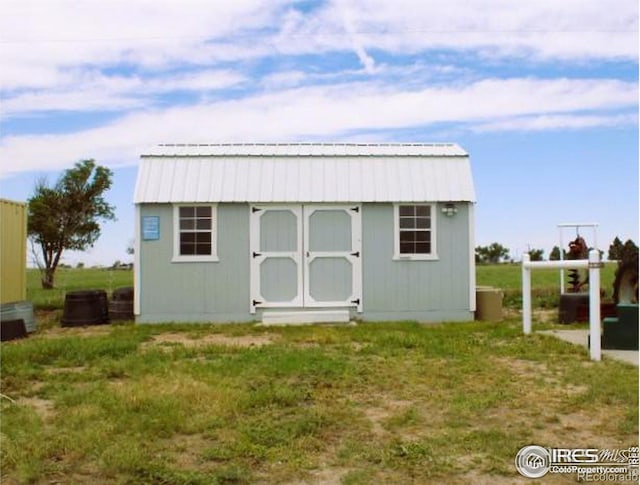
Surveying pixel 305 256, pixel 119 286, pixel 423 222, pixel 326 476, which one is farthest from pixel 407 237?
pixel 119 286

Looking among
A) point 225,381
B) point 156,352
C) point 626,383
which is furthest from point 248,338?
point 626,383

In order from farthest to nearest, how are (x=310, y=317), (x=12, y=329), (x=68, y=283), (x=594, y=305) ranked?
(x=68, y=283) → (x=310, y=317) → (x=12, y=329) → (x=594, y=305)

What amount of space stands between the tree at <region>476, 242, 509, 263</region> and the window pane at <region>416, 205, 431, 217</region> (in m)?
23.7

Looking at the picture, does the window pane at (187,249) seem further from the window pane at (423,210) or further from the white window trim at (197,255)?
the window pane at (423,210)

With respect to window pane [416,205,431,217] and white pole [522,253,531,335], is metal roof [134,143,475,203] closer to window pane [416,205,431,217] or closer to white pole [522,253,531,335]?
window pane [416,205,431,217]

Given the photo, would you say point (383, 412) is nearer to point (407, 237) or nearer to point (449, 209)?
point (407, 237)

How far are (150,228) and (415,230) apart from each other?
15.8 feet

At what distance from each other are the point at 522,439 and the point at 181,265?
8.33m

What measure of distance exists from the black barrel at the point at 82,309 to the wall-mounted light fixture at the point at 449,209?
6513 mm

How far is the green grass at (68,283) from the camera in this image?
583 inches

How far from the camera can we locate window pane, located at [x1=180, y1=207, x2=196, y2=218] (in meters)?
11.7

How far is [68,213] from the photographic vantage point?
63.7 ft

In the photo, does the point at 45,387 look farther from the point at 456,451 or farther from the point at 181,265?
the point at 181,265

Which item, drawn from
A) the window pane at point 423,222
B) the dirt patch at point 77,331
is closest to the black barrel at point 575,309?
the window pane at point 423,222
